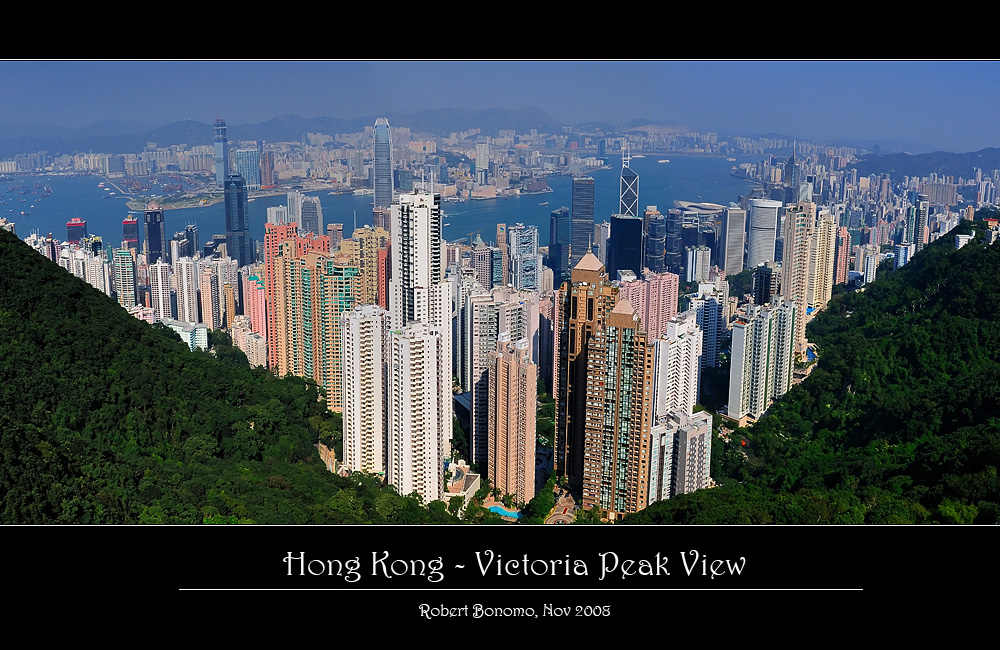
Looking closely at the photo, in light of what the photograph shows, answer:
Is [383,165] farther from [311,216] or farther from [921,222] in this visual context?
[921,222]

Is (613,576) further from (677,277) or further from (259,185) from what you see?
(677,277)

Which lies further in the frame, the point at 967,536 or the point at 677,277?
the point at 677,277

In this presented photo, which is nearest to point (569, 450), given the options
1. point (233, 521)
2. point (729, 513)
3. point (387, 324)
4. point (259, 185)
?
point (387, 324)

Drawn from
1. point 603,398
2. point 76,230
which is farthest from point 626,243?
point 76,230

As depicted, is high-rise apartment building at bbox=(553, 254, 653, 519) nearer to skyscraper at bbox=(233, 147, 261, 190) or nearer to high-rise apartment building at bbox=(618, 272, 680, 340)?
high-rise apartment building at bbox=(618, 272, 680, 340)

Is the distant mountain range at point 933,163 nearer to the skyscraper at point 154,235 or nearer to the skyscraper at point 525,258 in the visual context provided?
the skyscraper at point 525,258

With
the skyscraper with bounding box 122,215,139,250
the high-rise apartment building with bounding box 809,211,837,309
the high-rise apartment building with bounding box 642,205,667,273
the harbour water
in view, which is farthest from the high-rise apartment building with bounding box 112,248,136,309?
the high-rise apartment building with bounding box 809,211,837,309

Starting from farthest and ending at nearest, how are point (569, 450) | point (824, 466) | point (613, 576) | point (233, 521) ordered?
1. point (569, 450)
2. point (824, 466)
3. point (233, 521)
4. point (613, 576)
